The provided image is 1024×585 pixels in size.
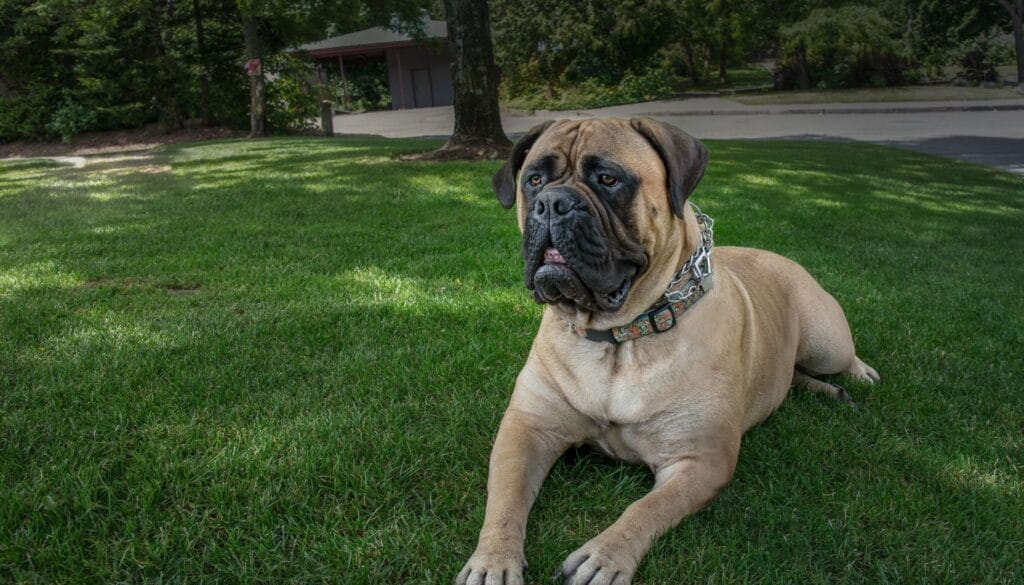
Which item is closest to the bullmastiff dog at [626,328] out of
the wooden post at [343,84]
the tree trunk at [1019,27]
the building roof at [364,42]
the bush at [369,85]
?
the tree trunk at [1019,27]

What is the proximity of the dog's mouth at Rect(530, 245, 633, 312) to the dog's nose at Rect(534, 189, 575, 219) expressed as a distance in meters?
0.12

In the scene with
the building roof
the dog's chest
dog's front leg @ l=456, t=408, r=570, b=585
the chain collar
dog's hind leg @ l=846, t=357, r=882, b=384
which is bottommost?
dog's hind leg @ l=846, t=357, r=882, b=384

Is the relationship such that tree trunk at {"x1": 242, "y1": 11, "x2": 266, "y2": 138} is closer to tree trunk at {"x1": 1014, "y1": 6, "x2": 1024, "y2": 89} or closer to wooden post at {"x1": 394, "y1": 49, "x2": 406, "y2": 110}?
wooden post at {"x1": 394, "y1": 49, "x2": 406, "y2": 110}

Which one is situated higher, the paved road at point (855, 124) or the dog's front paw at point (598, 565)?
the paved road at point (855, 124)

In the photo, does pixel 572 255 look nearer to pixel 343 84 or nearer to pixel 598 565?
pixel 598 565

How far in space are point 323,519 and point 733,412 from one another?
4.96 ft

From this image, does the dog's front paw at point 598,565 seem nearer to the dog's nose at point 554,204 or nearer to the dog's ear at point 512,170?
the dog's nose at point 554,204

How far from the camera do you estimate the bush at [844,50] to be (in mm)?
31688

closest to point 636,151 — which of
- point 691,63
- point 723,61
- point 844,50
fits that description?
point 844,50

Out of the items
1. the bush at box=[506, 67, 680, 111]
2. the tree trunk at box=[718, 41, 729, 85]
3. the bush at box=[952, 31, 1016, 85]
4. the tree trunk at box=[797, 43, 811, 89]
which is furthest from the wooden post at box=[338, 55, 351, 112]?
the bush at box=[952, 31, 1016, 85]

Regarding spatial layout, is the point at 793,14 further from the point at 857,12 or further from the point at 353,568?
the point at 353,568

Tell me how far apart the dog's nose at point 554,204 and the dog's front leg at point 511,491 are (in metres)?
0.80

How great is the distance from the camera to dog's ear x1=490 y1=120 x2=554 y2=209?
3145 mm

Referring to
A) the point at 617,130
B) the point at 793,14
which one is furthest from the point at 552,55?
the point at 617,130
